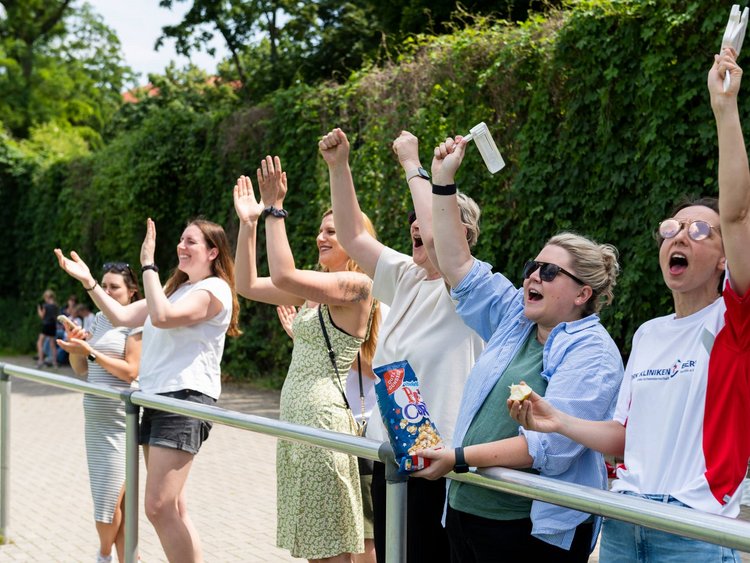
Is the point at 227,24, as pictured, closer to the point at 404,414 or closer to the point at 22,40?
the point at 22,40

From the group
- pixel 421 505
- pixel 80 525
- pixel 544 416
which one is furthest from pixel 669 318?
pixel 80 525

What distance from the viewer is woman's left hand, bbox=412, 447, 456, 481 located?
2.32 m

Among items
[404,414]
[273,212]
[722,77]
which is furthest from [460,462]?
[273,212]

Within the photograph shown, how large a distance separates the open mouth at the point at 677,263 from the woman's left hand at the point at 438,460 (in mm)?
745

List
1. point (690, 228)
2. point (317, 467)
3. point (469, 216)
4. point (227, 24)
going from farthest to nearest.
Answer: point (227, 24), point (317, 467), point (469, 216), point (690, 228)

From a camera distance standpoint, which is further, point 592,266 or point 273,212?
point 273,212

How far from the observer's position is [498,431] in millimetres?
2648

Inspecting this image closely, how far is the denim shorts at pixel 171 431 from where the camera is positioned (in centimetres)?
413

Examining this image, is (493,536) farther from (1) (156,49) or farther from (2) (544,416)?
(1) (156,49)

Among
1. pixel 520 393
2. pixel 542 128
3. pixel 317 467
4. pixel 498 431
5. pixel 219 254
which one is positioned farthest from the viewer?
pixel 542 128

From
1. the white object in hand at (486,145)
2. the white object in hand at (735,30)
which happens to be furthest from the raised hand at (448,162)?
the white object in hand at (735,30)

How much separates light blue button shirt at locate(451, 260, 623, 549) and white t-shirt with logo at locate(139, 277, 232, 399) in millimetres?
1887

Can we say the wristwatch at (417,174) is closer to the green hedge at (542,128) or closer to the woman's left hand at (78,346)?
the woman's left hand at (78,346)

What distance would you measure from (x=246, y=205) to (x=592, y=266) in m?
1.96
